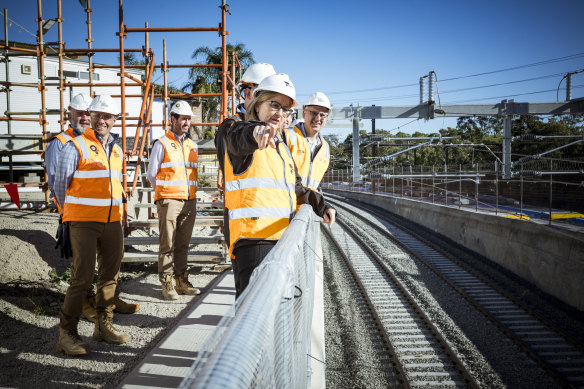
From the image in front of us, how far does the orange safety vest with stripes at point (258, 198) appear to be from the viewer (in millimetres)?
2664

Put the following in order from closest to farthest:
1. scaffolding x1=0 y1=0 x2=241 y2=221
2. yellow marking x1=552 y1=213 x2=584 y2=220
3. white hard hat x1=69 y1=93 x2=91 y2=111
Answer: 1. white hard hat x1=69 y1=93 x2=91 y2=111
2. scaffolding x1=0 y1=0 x2=241 y2=221
3. yellow marking x1=552 y1=213 x2=584 y2=220

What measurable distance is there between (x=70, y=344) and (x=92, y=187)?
155 centimetres

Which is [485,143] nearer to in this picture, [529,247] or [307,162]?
[529,247]

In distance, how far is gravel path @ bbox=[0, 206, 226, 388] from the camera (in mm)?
3709

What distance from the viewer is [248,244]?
271 cm

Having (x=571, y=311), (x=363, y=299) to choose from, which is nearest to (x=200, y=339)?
(x=363, y=299)

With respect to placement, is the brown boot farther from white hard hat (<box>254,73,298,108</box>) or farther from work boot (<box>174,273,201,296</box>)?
white hard hat (<box>254,73,298,108</box>)

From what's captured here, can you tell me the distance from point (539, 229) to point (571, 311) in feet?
6.48

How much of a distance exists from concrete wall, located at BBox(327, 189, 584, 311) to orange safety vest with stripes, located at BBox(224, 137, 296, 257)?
20.8 feet

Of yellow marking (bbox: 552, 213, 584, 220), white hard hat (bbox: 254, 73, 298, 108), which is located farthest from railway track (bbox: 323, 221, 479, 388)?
yellow marking (bbox: 552, 213, 584, 220)

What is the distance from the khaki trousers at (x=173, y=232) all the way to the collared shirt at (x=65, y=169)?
68.3 inches

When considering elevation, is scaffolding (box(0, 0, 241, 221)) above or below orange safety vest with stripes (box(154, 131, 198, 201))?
above

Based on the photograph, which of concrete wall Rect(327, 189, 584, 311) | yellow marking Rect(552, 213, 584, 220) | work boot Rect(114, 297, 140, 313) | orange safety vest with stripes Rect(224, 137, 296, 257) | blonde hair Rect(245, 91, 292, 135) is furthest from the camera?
yellow marking Rect(552, 213, 584, 220)

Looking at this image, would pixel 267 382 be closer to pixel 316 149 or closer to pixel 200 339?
pixel 200 339
